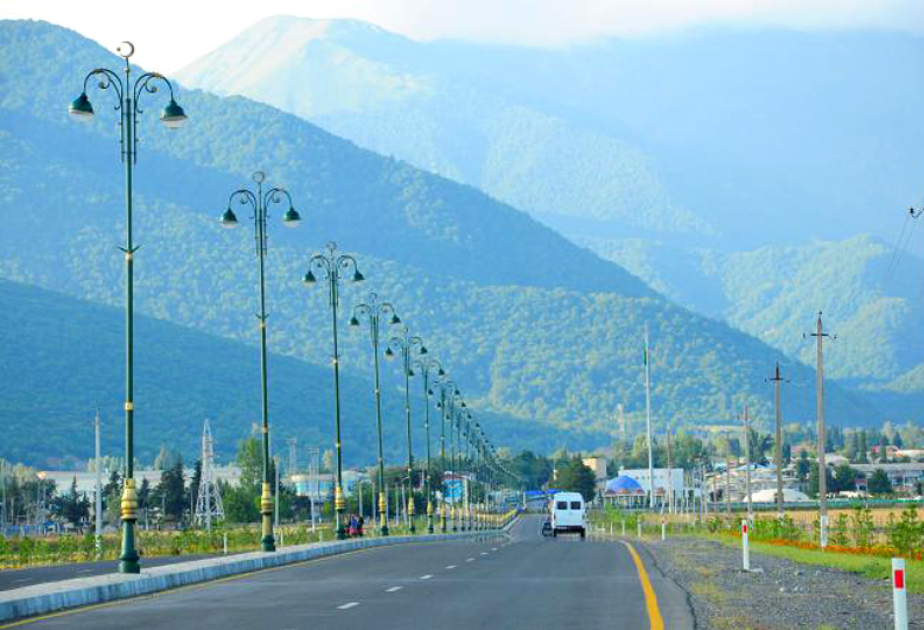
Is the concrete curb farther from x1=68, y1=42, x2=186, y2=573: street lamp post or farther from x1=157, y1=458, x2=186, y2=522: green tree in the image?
x1=157, y1=458, x2=186, y2=522: green tree

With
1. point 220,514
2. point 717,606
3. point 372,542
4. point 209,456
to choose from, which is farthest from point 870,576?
point 220,514

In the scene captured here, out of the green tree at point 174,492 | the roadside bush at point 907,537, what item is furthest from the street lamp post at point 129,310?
the green tree at point 174,492

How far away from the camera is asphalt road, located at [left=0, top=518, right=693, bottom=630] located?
23.2 meters

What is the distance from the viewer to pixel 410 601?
2723cm

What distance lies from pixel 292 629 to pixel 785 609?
7.93 metres

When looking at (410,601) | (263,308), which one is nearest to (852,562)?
(263,308)

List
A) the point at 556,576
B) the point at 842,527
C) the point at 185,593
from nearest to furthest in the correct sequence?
the point at 185,593, the point at 556,576, the point at 842,527

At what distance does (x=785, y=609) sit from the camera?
1022 inches

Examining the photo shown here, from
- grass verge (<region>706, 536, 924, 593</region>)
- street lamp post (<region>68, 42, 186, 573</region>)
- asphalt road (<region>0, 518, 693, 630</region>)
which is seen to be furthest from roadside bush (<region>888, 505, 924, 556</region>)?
street lamp post (<region>68, 42, 186, 573</region>)

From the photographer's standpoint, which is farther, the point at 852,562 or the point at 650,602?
the point at 852,562

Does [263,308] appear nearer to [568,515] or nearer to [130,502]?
[130,502]

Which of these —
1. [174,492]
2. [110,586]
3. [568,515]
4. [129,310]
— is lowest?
[110,586]

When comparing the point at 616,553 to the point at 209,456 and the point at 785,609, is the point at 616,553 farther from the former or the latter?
the point at 209,456

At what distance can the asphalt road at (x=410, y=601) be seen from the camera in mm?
23156
